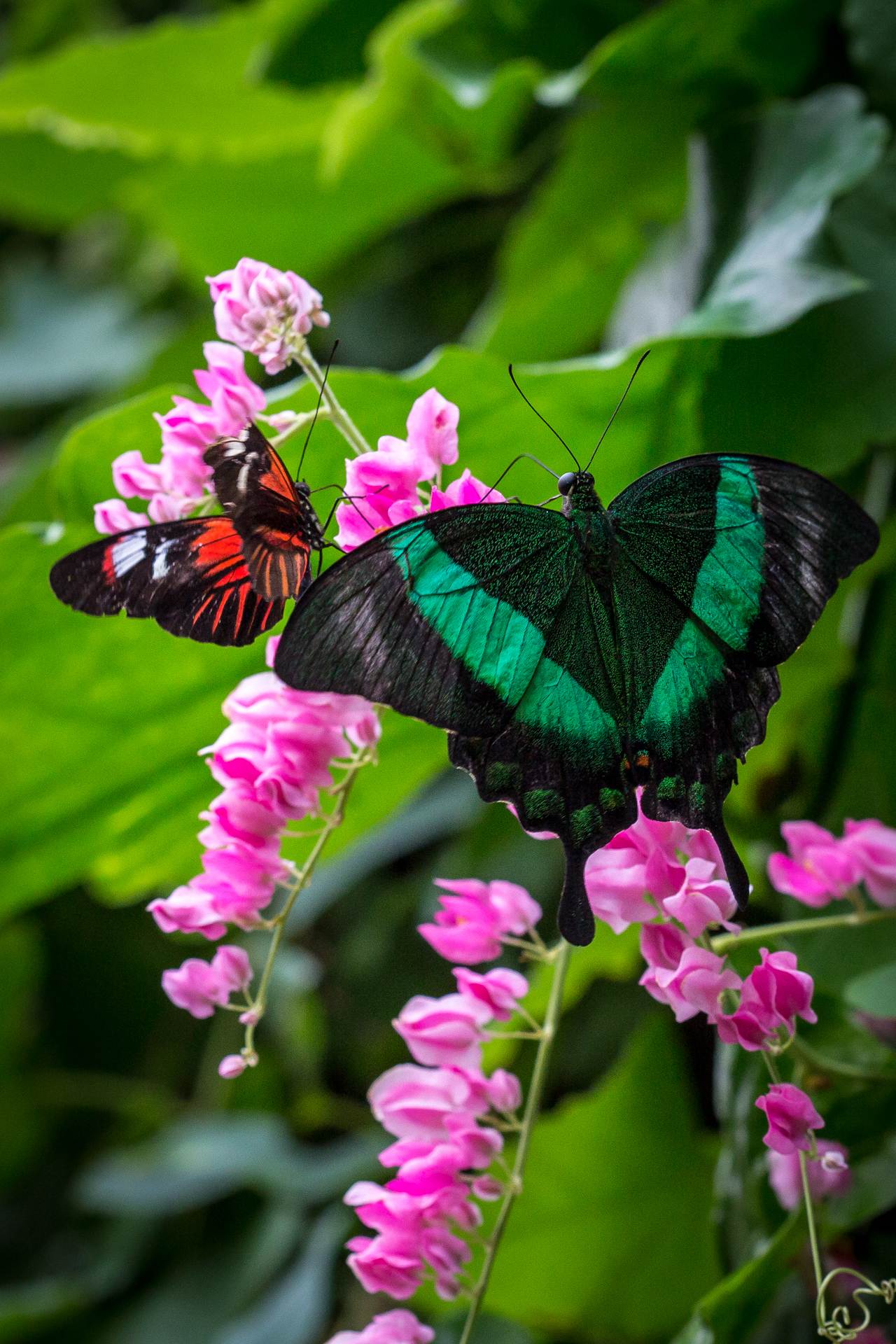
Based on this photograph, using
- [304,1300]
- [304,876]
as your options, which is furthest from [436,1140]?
[304,1300]

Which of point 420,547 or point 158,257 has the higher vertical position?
point 158,257

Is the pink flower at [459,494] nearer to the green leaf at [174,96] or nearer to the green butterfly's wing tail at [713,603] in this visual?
the green butterfly's wing tail at [713,603]

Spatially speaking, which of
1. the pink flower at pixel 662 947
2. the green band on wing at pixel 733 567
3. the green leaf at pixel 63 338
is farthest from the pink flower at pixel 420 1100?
the green leaf at pixel 63 338

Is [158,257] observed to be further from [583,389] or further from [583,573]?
[583,573]

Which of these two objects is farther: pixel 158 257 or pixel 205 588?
pixel 158 257

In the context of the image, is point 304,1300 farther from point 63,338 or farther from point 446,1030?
point 63,338

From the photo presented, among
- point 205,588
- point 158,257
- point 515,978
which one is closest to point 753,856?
point 515,978
